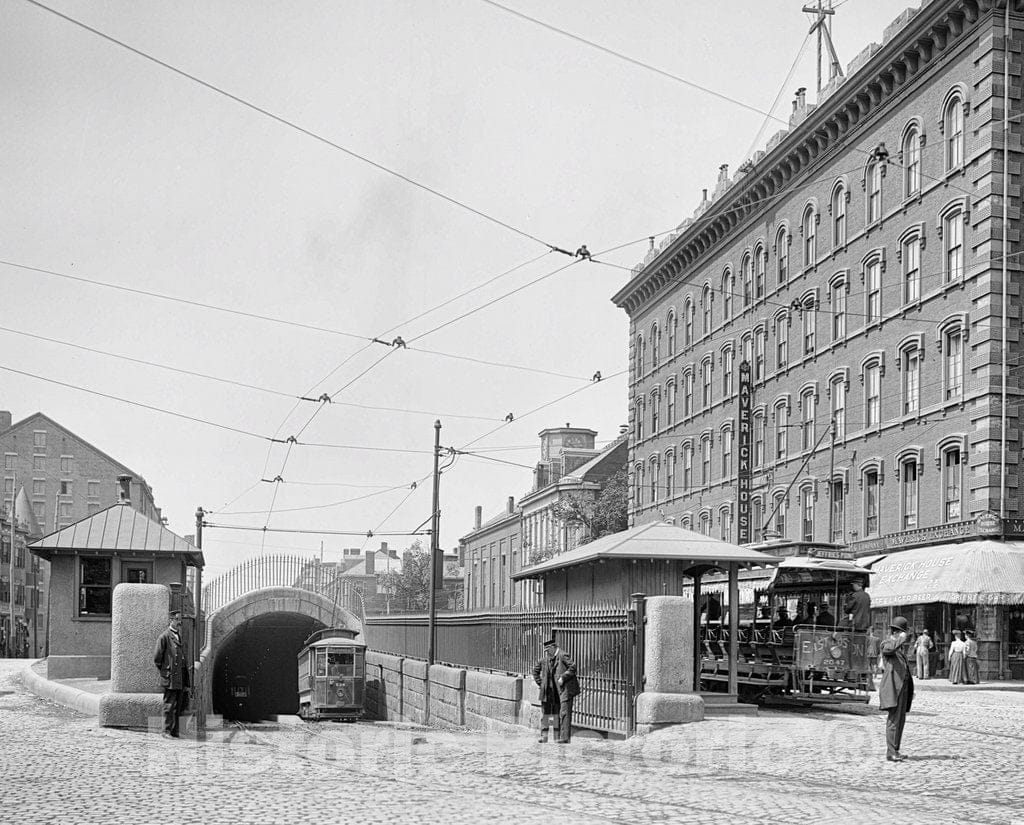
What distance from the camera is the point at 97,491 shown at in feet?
371

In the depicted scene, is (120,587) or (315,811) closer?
(315,811)

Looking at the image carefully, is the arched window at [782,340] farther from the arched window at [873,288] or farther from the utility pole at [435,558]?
the utility pole at [435,558]

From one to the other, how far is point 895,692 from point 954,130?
26417 millimetres

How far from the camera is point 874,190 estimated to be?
42406 mm

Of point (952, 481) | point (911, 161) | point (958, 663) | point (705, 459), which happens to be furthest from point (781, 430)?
point (958, 663)

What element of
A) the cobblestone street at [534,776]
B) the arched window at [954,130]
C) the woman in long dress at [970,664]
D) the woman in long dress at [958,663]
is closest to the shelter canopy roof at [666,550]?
the cobblestone street at [534,776]

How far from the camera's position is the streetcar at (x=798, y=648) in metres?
23.1

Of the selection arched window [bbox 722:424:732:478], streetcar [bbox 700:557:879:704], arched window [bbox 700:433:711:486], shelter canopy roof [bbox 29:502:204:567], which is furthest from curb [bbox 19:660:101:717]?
arched window [bbox 700:433:711:486]

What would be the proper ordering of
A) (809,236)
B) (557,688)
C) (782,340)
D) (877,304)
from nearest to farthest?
(557,688) < (877,304) < (809,236) < (782,340)

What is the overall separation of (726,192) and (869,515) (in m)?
16.0

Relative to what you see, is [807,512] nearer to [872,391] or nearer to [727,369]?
[872,391]

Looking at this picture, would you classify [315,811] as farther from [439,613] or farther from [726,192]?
Result: [726,192]

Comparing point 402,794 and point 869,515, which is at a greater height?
point 869,515

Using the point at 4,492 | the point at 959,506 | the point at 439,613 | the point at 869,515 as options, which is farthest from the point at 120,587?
the point at 4,492
